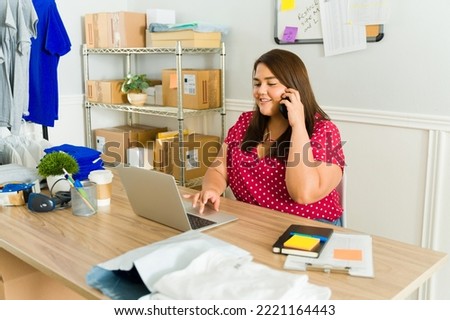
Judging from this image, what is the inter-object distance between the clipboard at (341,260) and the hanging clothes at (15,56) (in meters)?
2.43

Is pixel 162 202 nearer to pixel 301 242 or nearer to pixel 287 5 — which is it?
pixel 301 242

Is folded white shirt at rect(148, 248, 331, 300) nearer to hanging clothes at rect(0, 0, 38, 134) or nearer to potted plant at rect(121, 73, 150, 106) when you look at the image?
hanging clothes at rect(0, 0, 38, 134)

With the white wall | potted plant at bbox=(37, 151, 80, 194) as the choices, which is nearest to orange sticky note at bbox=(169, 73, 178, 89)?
the white wall

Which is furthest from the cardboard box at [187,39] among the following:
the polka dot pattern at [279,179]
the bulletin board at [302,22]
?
the polka dot pattern at [279,179]

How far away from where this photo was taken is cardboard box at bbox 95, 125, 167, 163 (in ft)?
12.4

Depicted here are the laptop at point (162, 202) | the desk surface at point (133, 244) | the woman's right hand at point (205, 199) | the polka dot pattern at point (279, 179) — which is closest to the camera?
the desk surface at point (133, 244)

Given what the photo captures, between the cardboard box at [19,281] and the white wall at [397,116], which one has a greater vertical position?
the white wall at [397,116]

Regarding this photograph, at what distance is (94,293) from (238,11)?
2.51 meters

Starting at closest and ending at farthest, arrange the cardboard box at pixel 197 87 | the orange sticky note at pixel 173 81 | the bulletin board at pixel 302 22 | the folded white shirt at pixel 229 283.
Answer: the folded white shirt at pixel 229 283
the bulletin board at pixel 302 22
the cardboard box at pixel 197 87
the orange sticky note at pixel 173 81

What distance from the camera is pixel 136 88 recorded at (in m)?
3.74

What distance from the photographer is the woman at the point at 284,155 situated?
6.03 ft

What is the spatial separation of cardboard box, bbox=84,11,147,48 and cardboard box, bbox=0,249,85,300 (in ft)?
6.95

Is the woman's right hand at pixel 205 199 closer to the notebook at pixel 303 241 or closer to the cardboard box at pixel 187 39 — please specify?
the notebook at pixel 303 241

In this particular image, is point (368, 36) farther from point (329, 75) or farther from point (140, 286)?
point (140, 286)
